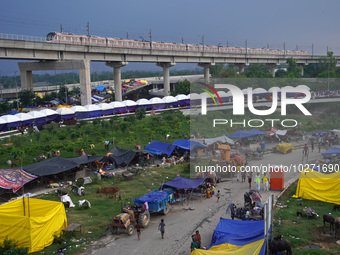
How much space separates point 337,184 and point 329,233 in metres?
3.74

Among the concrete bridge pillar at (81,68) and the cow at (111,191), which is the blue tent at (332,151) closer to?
the cow at (111,191)

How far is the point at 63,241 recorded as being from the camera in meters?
13.2

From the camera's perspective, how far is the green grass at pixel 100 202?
13.3 metres

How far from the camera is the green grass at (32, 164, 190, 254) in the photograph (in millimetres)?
13277

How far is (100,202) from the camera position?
1736 cm

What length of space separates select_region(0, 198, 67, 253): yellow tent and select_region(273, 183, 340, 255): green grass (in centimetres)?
820

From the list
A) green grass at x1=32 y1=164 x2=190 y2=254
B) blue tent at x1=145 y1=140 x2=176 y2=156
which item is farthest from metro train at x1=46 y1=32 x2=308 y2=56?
green grass at x1=32 y1=164 x2=190 y2=254

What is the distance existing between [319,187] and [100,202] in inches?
413

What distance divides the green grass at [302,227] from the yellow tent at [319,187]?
0.96 feet

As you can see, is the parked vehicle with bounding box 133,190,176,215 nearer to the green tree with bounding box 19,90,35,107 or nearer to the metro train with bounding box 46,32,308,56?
the metro train with bounding box 46,32,308,56

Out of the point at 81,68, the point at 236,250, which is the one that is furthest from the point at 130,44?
the point at 236,250

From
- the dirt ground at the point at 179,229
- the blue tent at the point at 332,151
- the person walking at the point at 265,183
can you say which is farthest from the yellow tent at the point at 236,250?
the blue tent at the point at 332,151

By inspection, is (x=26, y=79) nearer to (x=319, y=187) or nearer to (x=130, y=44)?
(x=130, y=44)

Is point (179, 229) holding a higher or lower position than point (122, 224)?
lower
